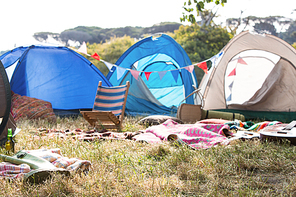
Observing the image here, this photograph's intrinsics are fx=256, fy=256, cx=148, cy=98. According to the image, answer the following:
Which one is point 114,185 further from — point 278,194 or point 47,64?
point 47,64

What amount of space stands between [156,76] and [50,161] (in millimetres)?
5581

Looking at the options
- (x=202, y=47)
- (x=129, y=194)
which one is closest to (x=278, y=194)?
(x=129, y=194)

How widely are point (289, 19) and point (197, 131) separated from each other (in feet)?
122

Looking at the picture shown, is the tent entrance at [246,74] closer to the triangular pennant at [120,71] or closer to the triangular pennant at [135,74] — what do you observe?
the triangular pennant at [135,74]

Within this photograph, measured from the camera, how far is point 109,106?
15.1 feet

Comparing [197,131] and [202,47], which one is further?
[202,47]

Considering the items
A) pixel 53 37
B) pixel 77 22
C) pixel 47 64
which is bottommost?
pixel 47 64

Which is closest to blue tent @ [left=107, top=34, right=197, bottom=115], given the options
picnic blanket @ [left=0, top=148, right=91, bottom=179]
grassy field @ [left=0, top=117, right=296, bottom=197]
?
grassy field @ [left=0, top=117, right=296, bottom=197]

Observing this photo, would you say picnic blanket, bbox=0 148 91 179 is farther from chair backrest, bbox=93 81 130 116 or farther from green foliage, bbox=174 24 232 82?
green foliage, bbox=174 24 232 82

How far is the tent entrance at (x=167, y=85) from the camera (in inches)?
269

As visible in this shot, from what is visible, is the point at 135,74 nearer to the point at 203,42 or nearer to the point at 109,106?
the point at 109,106

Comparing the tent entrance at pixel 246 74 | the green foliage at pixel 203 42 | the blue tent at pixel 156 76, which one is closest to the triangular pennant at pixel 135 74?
the blue tent at pixel 156 76

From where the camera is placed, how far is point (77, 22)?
1831 inches

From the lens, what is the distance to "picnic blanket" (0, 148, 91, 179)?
170cm
